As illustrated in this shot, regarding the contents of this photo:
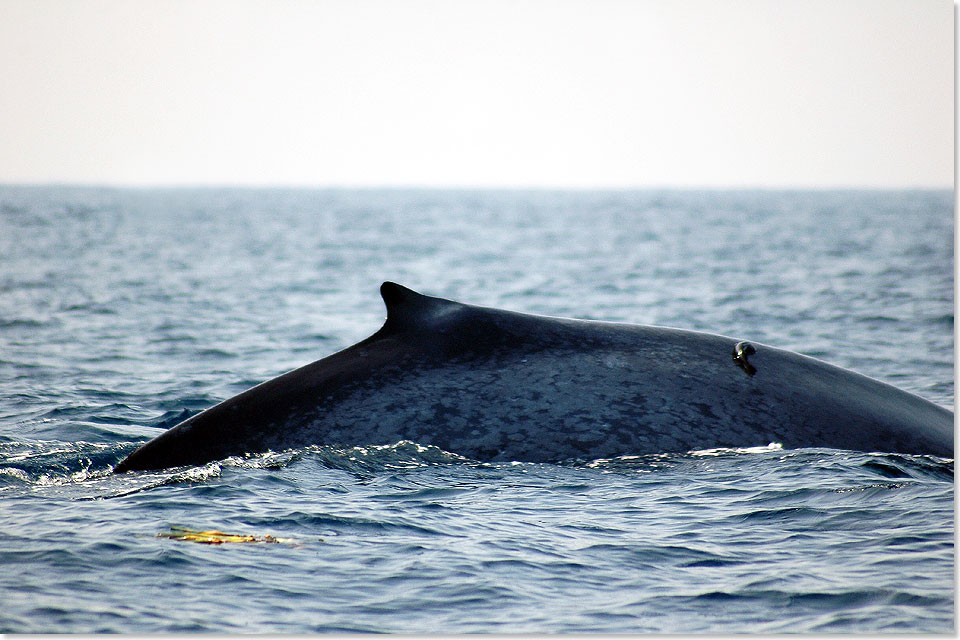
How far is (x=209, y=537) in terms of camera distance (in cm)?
590

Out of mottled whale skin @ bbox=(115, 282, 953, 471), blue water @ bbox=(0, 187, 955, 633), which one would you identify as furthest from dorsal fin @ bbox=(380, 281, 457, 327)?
blue water @ bbox=(0, 187, 955, 633)

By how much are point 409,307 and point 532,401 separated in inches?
39.8

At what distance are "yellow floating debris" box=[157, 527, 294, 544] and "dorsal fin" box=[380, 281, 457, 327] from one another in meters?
1.50

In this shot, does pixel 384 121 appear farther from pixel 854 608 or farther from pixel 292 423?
pixel 854 608

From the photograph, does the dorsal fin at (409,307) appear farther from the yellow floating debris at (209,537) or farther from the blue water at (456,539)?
the yellow floating debris at (209,537)

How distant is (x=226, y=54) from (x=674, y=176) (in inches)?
183

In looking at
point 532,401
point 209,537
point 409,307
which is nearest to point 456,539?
point 532,401

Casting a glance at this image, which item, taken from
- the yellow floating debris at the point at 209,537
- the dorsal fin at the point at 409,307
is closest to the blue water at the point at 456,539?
the yellow floating debris at the point at 209,537

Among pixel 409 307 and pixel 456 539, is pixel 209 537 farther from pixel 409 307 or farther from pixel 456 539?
pixel 409 307

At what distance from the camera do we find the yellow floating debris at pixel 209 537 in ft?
19.2

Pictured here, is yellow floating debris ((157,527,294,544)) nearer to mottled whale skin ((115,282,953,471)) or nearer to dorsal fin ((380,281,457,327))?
mottled whale skin ((115,282,953,471))

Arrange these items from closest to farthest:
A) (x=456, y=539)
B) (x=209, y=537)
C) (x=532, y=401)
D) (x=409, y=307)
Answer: (x=209, y=537) < (x=456, y=539) < (x=532, y=401) < (x=409, y=307)

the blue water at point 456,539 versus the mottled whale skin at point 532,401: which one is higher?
the mottled whale skin at point 532,401

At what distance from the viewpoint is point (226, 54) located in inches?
427
